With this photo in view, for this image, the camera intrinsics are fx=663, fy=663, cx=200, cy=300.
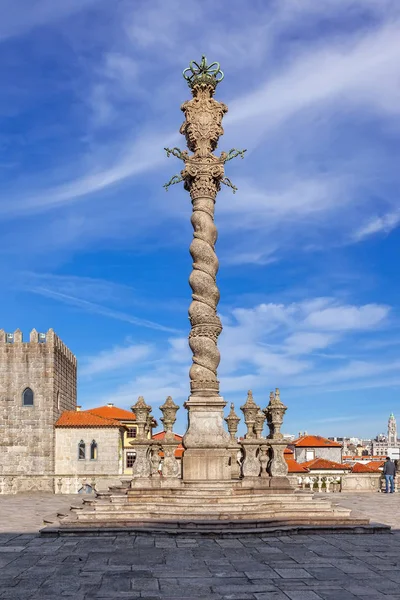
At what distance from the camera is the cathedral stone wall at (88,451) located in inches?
1574

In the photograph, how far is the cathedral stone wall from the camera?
3997 centimetres

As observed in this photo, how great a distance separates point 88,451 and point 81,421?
6.20 ft

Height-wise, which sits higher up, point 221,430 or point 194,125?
point 194,125

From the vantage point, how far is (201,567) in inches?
374

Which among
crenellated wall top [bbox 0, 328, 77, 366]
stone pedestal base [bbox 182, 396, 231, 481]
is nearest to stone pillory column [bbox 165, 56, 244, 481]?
stone pedestal base [bbox 182, 396, 231, 481]

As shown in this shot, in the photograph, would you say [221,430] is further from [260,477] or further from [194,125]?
[194,125]

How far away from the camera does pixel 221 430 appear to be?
1714cm

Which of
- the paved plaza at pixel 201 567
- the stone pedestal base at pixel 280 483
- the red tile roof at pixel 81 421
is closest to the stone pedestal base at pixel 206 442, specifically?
the stone pedestal base at pixel 280 483

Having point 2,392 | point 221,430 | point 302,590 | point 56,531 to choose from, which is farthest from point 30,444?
point 302,590

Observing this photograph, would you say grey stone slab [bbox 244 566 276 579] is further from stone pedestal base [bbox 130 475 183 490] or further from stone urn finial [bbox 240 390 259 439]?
stone urn finial [bbox 240 390 259 439]

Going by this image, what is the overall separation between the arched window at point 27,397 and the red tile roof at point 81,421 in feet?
6.98

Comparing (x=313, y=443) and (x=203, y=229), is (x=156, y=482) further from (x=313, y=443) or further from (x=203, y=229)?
(x=313, y=443)

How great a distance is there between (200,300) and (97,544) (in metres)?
7.76

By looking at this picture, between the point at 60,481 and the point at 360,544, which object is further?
the point at 60,481
